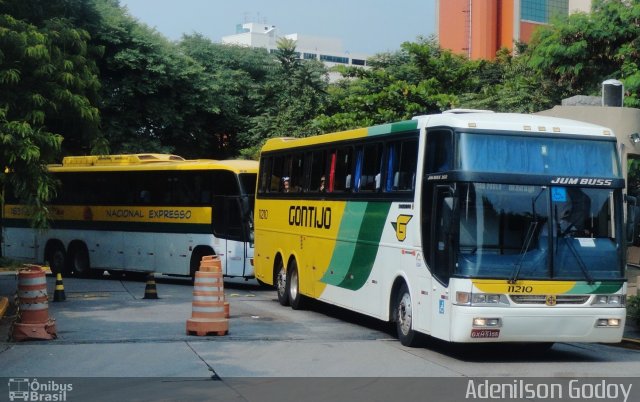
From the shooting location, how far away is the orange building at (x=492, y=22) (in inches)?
3110

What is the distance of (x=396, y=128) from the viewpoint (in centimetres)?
1556

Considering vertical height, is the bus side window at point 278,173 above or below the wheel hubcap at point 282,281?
above

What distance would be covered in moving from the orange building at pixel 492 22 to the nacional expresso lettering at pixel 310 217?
60.0 m

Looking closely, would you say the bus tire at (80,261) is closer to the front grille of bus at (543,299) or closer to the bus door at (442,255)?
the bus door at (442,255)

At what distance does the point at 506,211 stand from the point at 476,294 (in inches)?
46.2

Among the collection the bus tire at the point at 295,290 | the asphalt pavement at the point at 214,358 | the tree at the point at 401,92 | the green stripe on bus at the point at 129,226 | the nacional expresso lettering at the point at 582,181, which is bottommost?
the asphalt pavement at the point at 214,358

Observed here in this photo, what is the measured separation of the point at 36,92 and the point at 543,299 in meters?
10.1

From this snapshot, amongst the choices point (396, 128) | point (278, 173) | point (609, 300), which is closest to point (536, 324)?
point (609, 300)

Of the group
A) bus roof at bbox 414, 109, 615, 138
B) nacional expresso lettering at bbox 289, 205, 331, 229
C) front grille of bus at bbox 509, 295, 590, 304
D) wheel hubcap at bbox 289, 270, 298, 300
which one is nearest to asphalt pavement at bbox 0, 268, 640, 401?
wheel hubcap at bbox 289, 270, 298, 300

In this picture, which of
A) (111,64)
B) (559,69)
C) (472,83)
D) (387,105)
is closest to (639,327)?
(559,69)

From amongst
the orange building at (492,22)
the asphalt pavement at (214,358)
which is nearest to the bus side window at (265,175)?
the asphalt pavement at (214,358)

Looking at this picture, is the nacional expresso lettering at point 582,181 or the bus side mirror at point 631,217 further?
the bus side mirror at point 631,217

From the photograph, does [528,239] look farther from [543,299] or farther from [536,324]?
[536,324]

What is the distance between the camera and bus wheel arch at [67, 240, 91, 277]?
2991 cm
